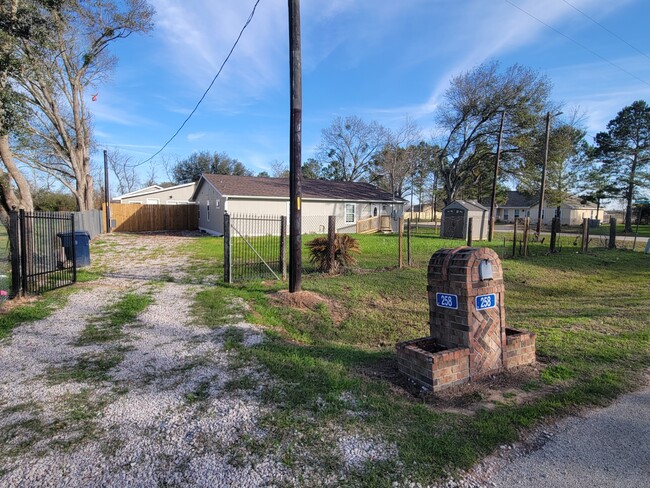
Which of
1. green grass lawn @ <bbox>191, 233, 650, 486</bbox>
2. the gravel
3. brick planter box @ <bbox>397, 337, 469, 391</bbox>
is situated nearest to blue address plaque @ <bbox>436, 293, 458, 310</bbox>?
brick planter box @ <bbox>397, 337, 469, 391</bbox>

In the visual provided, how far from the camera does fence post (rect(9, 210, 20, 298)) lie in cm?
667

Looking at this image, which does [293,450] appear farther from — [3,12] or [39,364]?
[3,12]

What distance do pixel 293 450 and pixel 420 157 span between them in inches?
1662

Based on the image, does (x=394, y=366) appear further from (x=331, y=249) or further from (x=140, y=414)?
(x=331, y=249)

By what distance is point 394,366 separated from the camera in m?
4.23

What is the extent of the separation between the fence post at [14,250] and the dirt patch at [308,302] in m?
4.51

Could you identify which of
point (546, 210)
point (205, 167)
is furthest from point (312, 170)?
point (546, 210)

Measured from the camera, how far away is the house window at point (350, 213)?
1003 inches

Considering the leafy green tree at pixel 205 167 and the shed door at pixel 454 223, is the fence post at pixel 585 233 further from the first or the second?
the leafy green tree at pixel 205 167

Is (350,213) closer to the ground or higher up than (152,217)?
higher up

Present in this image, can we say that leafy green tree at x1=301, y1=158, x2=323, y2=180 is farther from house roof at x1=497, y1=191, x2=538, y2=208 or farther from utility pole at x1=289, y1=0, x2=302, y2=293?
utility pole at x1=289, y1=0, x2=302, y2=293

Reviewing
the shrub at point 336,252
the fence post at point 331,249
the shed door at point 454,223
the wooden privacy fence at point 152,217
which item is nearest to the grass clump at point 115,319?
the shrub at point 336,252

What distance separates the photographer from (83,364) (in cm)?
418

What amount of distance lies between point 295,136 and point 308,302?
3085 mm
